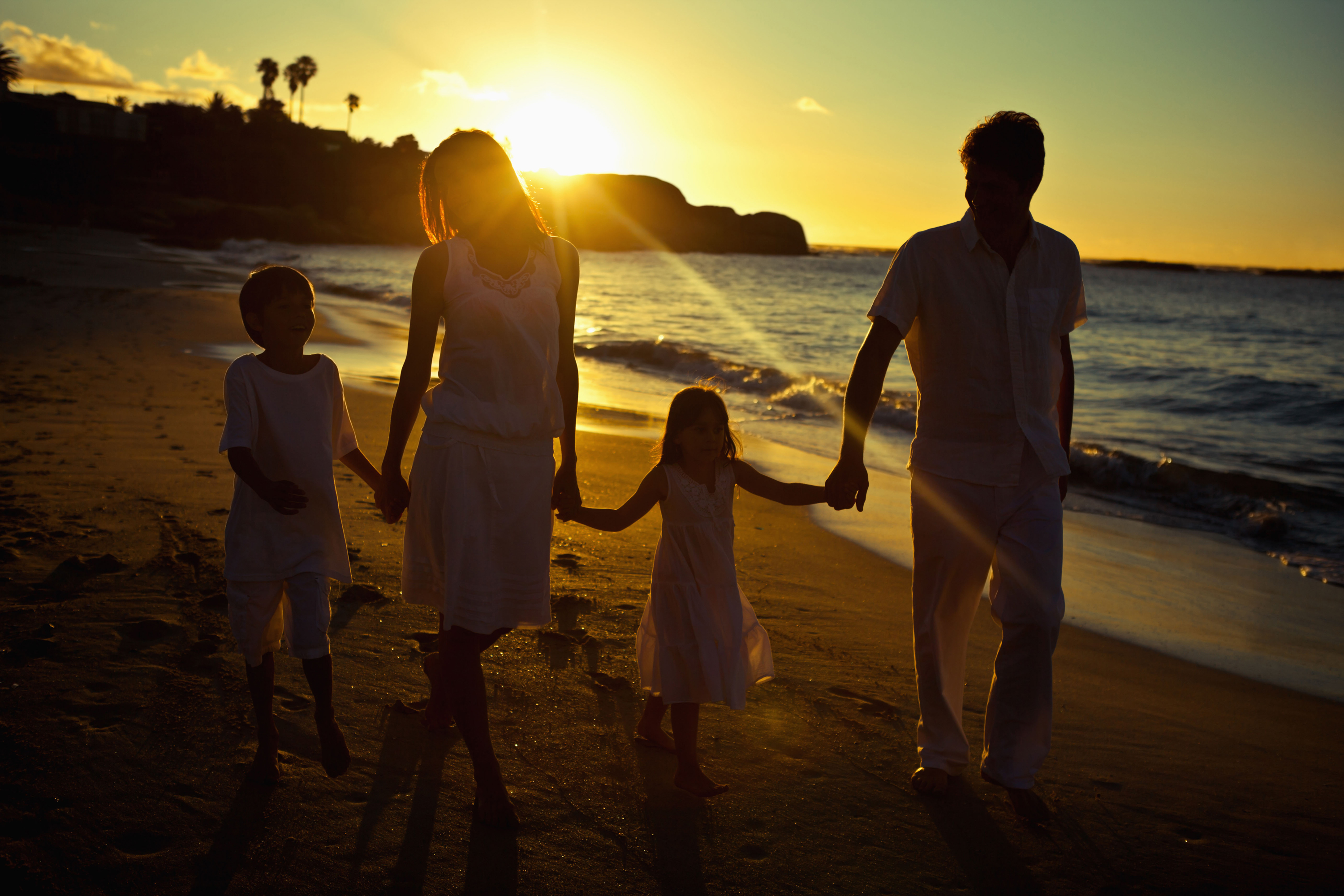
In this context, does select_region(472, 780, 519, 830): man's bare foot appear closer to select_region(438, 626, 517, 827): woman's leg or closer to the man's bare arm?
select_region(438, 626, 517, 827): woman's leg

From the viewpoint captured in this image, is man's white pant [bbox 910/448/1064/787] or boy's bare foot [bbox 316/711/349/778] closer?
boy's bare foot [bbox 316/711/349/778]

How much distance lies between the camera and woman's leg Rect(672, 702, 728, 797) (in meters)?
2.88

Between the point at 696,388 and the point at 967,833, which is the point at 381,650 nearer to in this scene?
the point at 696,388

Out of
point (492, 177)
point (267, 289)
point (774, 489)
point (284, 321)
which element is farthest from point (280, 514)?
point (774, 489)

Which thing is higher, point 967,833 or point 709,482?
point 709,482

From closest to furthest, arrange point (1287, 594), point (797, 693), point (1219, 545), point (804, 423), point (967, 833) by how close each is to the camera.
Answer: point (967, 833), point (797, 693), point (1287, 594), point (1219, 545), point (804, 423)

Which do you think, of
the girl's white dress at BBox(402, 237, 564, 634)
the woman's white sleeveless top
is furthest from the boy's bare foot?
the woman's white sleeveless top

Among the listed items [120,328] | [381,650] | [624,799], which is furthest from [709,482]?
[120,328]

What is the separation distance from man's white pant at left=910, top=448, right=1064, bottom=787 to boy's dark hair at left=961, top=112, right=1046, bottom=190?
2.95ft

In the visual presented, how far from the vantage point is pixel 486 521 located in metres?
2.62

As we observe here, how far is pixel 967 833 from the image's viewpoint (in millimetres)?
2818

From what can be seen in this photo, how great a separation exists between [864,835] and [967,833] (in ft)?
1.12

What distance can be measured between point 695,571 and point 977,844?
121cm

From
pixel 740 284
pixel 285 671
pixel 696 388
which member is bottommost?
pixel 285 671
